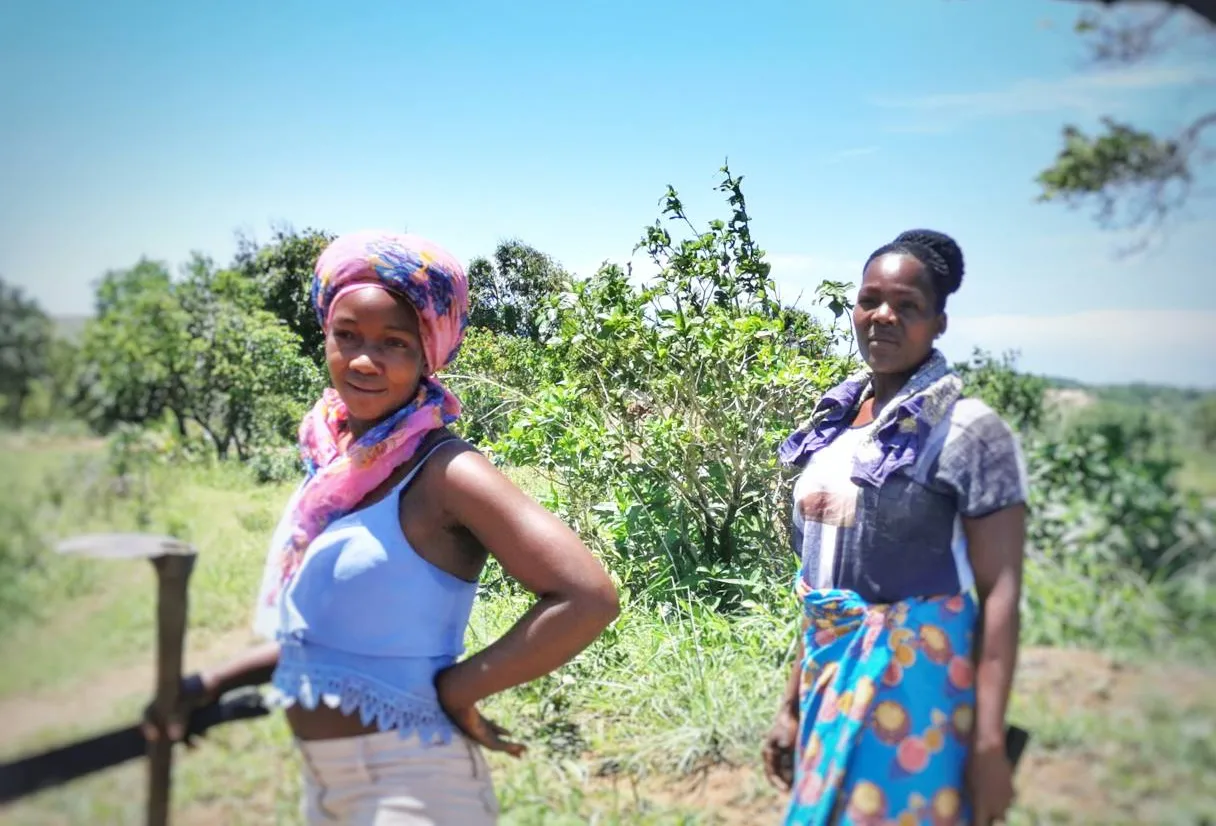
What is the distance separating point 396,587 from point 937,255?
115cm

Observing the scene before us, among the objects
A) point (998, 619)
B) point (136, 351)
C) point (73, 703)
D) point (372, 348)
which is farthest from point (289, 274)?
point (998, 619)

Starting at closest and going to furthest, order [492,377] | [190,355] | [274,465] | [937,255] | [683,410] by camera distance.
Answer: [937,255] → [190,355] → [274,465] → [683,410] → [492,377]

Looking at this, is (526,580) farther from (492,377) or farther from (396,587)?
(492,377)

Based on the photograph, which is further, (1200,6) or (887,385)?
(887,385)

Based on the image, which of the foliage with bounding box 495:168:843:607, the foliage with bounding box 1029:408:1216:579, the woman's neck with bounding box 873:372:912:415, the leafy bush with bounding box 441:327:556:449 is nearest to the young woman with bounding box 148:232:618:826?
the woman's neck with bounding box 873:372:912:415

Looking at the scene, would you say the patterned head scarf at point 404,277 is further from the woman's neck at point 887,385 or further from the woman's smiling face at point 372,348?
the woman's neck at point 887,385

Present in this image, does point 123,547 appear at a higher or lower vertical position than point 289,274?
lower

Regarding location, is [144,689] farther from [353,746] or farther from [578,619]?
[578,619]

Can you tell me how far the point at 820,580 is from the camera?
1717 mm

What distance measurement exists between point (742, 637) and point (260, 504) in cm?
184

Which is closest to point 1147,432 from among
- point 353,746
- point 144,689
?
point 353,746

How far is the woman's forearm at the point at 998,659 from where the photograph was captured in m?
1.46

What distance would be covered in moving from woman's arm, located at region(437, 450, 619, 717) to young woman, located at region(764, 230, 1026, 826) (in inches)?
17.8

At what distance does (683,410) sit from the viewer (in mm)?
4203
